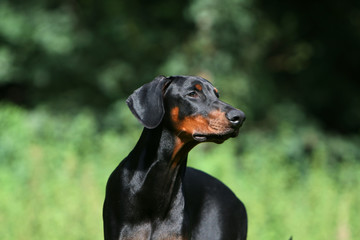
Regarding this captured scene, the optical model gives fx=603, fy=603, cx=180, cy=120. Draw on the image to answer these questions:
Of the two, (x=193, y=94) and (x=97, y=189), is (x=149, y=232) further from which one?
(x=97, y=189)

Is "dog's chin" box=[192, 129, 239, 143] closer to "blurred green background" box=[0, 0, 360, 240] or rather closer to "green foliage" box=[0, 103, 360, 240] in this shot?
"green foliage" box=[0, 103, 360, 240]

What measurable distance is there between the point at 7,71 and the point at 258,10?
588 centimetres

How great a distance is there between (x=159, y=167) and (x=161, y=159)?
0.05m

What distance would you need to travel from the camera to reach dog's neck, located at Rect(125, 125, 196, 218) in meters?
3.80

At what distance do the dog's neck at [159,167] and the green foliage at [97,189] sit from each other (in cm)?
288

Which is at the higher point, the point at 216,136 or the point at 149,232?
the point at 216,136

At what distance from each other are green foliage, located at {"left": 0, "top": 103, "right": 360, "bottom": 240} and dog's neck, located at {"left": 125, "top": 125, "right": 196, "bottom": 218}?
114 inches

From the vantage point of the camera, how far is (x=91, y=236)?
257 inches

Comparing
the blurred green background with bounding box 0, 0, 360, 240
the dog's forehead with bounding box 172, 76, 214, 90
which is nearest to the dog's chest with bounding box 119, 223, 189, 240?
the dog's forehead with bounding box 172, 76, 214, 90

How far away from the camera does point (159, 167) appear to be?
152 inches

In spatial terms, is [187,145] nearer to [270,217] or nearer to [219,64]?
[270,217]

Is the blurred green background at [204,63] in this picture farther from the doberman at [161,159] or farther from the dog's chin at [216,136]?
the dog's chin at [216,136]

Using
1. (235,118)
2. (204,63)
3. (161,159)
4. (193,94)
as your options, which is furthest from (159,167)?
(204,63)

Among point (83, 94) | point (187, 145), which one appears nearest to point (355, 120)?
point (83, 94)
